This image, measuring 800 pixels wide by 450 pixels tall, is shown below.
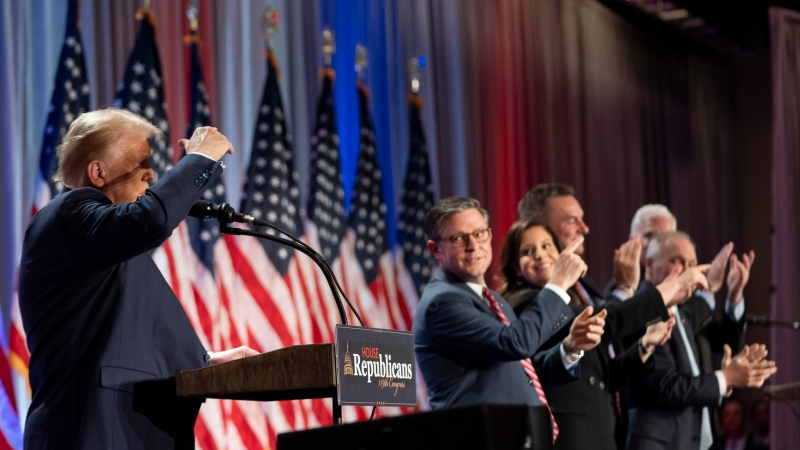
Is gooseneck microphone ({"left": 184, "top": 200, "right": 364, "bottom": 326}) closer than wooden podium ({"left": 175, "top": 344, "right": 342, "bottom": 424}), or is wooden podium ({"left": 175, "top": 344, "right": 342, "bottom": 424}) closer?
wooden podium ({"left": 175, "top": 344, "right": 342, "bottom": 424})

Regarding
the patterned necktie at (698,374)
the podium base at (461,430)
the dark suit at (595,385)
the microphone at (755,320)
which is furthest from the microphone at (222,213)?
the microphone at (755,320)

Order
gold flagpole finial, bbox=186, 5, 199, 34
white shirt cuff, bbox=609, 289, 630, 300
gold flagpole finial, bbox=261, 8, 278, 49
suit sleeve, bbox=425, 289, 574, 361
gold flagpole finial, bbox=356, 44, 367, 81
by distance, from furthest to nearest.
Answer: gold flagpole finial, bbox=356, 44, 367, 81
gold flagpole finial, bbox=261, 8, 278, 49
gold flagpole finial, bbox=186, 5, 199, 34
white shirt cuff, bbox=609, 289, 630, 300
suit sleeve, bbox=425, 289, 574, 361

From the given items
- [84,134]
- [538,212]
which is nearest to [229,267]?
[538,212]

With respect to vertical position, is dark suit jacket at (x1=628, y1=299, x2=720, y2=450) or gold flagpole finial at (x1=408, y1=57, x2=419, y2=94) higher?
gold flagpole finial at (x1=408, y1=57, x2=419, y2=94)

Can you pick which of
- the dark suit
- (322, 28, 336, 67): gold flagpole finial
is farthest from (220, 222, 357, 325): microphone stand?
(322, 28, 336, 67): gold flagpole finial

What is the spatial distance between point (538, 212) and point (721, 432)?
18.3ft

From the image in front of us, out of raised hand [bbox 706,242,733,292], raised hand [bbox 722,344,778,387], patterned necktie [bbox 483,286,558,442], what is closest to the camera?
patterned necktie [bbox 483,286,558,442]

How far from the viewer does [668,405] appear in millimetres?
3973

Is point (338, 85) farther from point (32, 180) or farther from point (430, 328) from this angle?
point (430, 328)

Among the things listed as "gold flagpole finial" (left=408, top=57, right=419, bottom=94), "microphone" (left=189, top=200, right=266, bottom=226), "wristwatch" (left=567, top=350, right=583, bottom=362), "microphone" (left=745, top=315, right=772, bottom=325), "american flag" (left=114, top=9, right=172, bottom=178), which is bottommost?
"microphone" (left=745, top=315, right=772, bottom=325)

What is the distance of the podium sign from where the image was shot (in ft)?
6.63

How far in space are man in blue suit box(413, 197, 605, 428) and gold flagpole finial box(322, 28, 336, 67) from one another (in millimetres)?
3170

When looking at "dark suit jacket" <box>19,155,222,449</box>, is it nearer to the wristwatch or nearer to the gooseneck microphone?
the gooseneck microphone

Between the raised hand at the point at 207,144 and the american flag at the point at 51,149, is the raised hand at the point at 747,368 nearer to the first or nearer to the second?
the raised hand at the point at 207,144
